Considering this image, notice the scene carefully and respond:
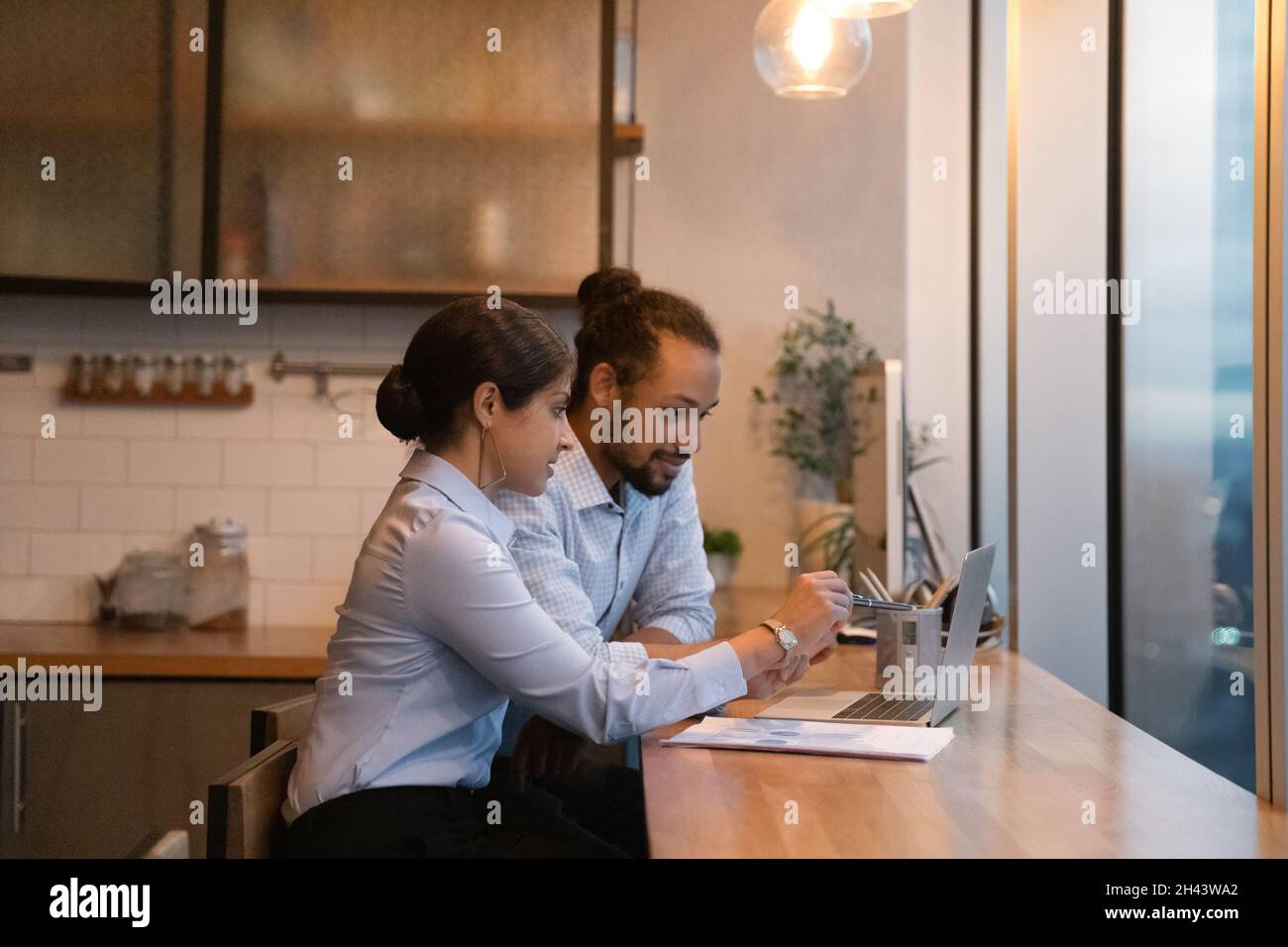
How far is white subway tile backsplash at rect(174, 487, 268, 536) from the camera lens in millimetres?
3893

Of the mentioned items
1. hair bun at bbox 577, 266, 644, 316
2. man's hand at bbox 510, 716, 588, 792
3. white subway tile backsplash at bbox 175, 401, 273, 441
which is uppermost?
hair bun at bbox 577, 266, 644, 316

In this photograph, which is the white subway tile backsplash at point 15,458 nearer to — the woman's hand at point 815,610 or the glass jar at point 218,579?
the glass jar at point 218,579

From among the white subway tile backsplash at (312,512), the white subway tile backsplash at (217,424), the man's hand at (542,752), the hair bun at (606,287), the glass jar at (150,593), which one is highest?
the hair bun at (606,287)

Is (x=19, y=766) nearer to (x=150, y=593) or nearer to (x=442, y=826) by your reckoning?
(x=150, y=593)

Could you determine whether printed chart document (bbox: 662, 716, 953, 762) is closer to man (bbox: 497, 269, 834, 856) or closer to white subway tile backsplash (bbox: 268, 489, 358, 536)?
man (bbox: 497, 269, 834, 856)

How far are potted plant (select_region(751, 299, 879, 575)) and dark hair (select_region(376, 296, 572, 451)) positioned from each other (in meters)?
2.03

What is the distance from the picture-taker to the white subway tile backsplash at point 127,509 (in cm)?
387

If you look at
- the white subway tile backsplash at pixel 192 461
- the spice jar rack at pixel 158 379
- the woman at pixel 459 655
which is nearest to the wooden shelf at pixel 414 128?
the white subway tile backsplash at pixel 192 461

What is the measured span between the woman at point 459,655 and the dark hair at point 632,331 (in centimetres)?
49

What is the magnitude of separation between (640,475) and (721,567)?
4.84 ft

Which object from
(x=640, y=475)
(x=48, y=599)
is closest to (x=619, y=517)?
(x=640, y=475)

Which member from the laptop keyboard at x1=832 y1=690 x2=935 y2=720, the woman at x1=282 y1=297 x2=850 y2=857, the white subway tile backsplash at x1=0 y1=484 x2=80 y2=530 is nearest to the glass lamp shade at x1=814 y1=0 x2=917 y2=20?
the woman at x1=282 y1=297 x2=850 y2=857

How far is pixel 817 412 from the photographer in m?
4.00
